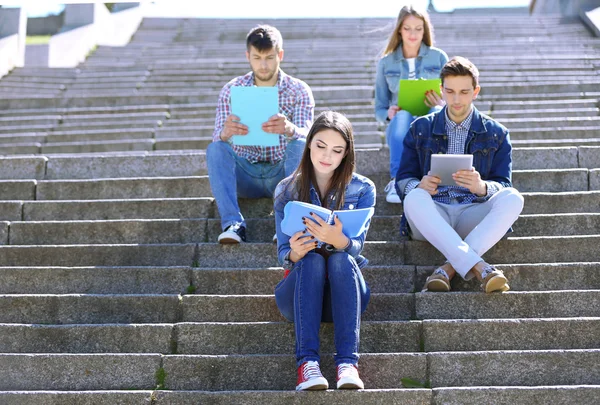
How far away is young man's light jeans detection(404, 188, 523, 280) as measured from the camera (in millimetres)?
5016

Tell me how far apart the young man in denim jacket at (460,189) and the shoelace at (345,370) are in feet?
2.87

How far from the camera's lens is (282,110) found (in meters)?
6.12

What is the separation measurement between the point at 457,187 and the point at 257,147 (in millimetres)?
1313

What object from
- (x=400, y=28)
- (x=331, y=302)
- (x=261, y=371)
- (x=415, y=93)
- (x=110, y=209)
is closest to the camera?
(x=331, y=302)

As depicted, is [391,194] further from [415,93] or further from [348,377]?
[348,377]

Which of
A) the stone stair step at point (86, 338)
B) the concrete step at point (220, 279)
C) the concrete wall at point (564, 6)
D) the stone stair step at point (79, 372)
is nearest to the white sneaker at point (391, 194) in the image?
the concrete step at point (220, 279)

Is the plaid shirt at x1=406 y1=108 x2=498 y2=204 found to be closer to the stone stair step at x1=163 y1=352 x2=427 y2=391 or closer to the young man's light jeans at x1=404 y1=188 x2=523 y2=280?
the young man's light jeans at x1=404 y1=188 x2=523 y2=280

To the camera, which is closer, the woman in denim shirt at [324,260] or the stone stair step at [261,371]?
the woman in denim shirt at [324,260]

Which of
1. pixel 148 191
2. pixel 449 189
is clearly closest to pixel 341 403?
pixel 449 189

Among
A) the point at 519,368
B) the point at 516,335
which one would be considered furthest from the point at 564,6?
the point at 519,368

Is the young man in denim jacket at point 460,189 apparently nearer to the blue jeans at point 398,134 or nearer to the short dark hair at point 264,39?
the blue jeans at point 398,134

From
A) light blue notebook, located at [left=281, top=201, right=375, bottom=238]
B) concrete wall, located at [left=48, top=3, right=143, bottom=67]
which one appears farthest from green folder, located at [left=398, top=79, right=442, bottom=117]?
concrete wall, located at [left=48, top=3, right=143, bottom=67]

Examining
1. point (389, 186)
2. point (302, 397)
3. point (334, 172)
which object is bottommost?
point (302, 397)

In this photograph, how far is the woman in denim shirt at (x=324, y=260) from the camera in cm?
445
